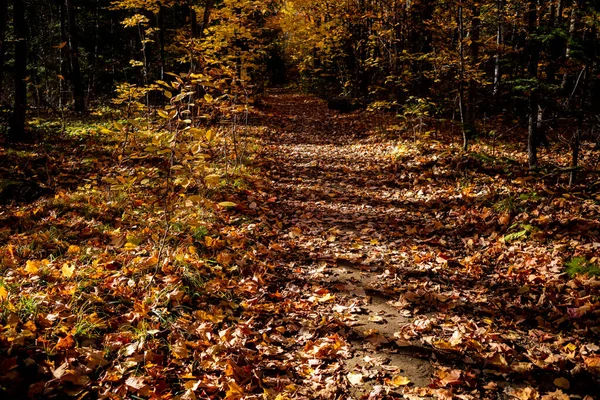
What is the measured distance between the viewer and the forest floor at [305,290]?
9.93 feet

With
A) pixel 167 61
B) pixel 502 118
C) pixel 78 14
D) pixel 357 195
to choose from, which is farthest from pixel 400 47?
pixel 78 14

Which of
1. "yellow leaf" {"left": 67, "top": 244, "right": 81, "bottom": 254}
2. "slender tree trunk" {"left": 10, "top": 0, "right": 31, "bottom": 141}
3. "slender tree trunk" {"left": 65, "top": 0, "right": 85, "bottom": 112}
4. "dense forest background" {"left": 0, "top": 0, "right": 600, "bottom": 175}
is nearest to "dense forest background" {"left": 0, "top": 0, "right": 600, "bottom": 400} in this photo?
"yellow leaf" {"left": 67, "top": 244, "right": 81, "bottom": 254}

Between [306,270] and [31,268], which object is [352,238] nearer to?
[306,270]

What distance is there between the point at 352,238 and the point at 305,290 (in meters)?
1.72

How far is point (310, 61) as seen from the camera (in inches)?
1079

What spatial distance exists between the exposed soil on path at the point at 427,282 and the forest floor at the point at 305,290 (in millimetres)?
22

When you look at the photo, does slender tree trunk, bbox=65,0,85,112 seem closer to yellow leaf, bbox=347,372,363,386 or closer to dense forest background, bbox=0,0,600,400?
dense forest background, bbox=0,0,600,400

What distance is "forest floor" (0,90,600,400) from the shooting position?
119 inches

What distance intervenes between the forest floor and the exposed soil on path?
0.02 meters

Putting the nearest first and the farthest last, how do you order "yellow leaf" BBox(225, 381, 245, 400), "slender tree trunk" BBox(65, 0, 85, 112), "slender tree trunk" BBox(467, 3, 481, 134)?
"yellow leaf" BBox(225, 381, 245, 400), "slender tree trunk" BBox(467, 3, 481, 134), "slender tree trunk" BBox(65, 0, 85, 112)

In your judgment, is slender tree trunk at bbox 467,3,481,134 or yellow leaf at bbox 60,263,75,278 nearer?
yellow leaf at bbox 60,263,75,278

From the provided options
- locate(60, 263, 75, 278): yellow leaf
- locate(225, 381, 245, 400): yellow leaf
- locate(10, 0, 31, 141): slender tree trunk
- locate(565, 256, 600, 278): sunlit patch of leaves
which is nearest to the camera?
locate(225, 381, 245, 400): yellow leaf

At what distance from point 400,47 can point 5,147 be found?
14127mm

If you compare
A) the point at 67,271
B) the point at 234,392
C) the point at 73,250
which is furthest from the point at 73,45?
the point at 234,392
